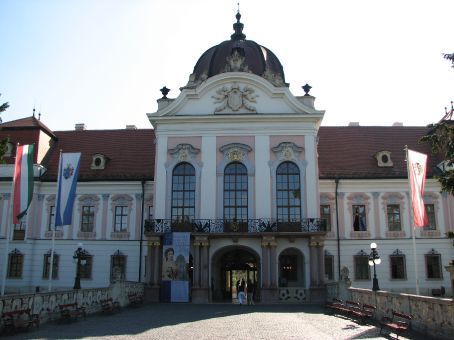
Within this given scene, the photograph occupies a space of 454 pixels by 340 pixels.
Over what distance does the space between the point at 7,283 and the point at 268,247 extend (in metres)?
16.6

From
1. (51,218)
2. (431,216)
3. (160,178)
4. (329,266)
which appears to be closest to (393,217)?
(431,216)

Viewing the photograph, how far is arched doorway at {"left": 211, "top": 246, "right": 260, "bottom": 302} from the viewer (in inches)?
1180

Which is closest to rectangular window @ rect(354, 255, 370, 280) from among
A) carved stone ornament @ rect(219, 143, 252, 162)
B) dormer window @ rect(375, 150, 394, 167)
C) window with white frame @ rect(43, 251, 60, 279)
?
dormer window @ rect(375, 150, 394, 167)

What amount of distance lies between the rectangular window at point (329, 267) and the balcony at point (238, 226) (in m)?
4.31

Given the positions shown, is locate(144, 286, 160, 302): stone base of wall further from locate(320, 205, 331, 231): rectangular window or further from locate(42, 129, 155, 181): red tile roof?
locate(320, 205, 331, 231): rectangular window

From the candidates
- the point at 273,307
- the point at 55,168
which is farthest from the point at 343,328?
the point at 55,168

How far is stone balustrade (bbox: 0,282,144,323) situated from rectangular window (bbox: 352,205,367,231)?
49.4 ft

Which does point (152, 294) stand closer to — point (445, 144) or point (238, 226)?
point (238, 226)

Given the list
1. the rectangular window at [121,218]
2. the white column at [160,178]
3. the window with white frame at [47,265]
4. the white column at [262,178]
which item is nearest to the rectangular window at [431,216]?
the white column at [262,178]

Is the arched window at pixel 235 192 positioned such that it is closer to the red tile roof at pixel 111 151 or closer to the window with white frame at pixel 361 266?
the red tile roof at pixel 111 151

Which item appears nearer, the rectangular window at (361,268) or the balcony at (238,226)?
the balcony at (238,226)

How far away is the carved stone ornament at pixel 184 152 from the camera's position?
1176 inches

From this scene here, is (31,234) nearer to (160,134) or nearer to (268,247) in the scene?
(160,134)

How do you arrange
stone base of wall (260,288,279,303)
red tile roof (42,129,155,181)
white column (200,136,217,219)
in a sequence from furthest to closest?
red tile roof (42,129,155,181) < white column (200,136,217,219) < stone base of wall (260,288,279,303)
